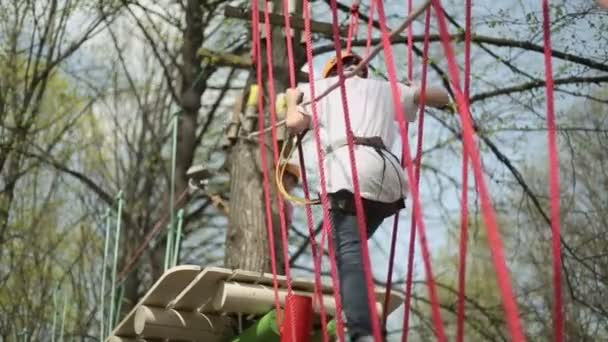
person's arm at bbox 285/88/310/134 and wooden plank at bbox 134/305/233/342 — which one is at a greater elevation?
person's arm at bbox 285/88/310/134

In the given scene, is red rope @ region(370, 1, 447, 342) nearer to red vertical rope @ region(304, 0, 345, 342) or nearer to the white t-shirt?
red vertical rope @ region(304, 0, 345, 342)

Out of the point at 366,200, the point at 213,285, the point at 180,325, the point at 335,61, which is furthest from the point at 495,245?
the point at 180,325

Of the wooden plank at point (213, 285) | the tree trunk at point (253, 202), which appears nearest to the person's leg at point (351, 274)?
the wooden plank at point (213, 285)

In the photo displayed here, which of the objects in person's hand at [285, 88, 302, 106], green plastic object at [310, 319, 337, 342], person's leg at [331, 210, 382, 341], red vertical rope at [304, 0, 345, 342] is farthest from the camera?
green plastic object at [310, 319, 337, 342]

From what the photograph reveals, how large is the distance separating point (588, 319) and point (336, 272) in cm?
607

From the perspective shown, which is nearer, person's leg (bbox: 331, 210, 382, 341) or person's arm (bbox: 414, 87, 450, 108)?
person's leg (bbox: 331, 210, 382, 341)

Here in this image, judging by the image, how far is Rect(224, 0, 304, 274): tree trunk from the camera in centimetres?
655

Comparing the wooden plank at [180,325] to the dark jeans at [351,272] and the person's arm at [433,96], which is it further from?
the person's arm at [433,96]

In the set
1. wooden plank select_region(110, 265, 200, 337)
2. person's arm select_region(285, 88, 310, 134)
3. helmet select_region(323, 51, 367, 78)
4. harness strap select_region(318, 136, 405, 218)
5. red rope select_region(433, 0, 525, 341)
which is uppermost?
helmet select_region(323, 51, 367, 78)

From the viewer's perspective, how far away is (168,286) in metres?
5.08

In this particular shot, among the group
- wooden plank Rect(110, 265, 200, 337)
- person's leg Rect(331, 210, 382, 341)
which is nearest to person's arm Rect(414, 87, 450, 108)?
person's leg Rect(331, 210, 382, 341)

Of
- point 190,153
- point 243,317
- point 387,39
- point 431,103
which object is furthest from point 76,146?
point 387,39

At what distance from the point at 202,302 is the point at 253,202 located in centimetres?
172

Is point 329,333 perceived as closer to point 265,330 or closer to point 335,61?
point 265,330
